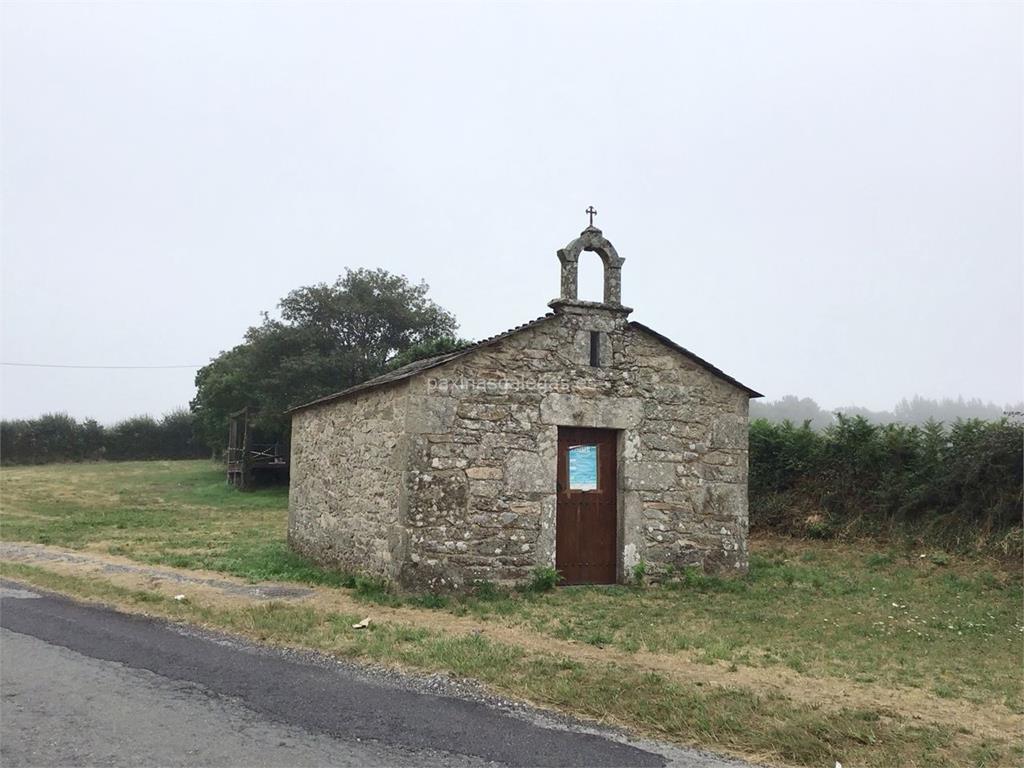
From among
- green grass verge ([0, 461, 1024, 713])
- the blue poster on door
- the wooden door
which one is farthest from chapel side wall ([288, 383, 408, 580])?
the blue poster on door

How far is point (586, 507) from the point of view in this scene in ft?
37.4

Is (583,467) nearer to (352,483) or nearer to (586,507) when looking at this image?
(586,507)

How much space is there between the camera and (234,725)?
18.0ft

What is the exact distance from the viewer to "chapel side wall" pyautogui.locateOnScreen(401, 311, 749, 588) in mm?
10422

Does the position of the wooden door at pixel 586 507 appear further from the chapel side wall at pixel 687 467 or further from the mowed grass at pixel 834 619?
the mowed grass at pixel 834 619

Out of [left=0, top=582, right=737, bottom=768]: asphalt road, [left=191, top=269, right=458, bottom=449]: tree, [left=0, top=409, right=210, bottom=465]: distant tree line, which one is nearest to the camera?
[left=0, top=582, right=737, bottom=768]: asphalt road

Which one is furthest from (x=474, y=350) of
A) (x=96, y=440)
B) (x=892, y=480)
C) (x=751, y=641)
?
(x=96, y=440)

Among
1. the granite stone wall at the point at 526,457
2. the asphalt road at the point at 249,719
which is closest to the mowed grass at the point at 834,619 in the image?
the granite stone wall at the point at 526,457

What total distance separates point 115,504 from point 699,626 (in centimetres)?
2319

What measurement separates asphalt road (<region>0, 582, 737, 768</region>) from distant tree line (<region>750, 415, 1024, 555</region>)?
10790 millimetres

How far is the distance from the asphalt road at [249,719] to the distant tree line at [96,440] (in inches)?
1685

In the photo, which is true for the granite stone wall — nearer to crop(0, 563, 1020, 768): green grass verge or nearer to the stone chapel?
the stone chapel

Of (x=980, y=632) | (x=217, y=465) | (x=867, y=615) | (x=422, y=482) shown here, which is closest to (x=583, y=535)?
(x=422, y=482)

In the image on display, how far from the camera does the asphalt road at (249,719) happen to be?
195 inches
